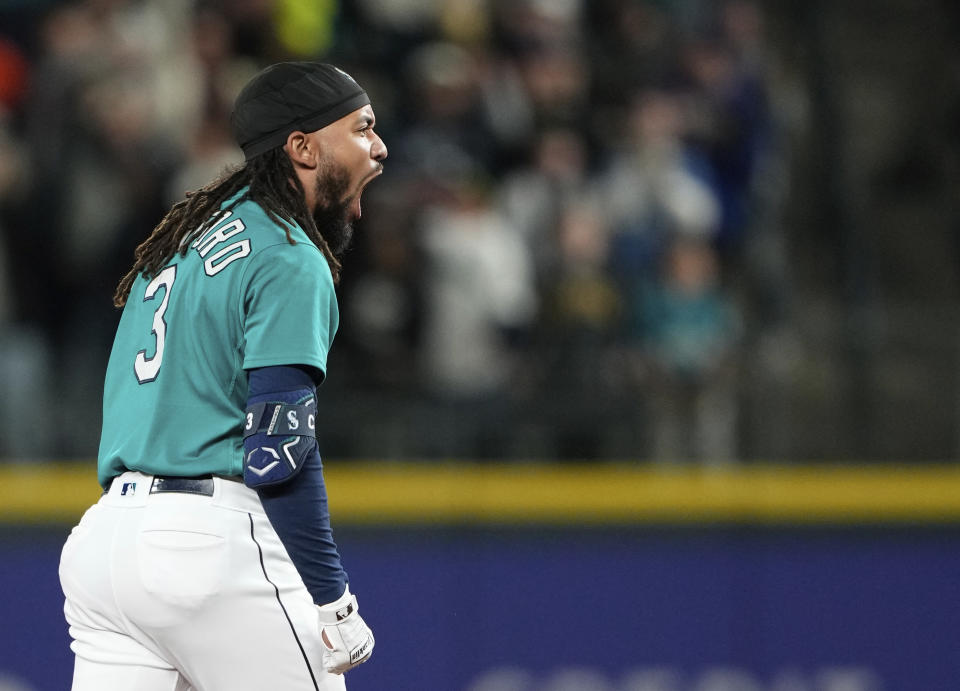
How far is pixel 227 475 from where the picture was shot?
3055 mm

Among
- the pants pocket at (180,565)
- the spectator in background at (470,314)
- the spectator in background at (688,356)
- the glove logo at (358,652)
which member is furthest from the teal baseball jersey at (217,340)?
the spectator in background at (688,356)

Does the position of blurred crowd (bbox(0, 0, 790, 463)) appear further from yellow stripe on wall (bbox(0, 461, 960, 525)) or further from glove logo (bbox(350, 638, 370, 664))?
glove logo (bbox(350, 638, 370, 664))

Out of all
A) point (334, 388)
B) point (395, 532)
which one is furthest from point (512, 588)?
point (334, 388)

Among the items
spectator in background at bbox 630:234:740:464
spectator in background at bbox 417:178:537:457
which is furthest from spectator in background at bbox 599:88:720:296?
spectator in background at bbox 417:178:537:457

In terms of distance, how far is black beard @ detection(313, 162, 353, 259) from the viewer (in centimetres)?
323

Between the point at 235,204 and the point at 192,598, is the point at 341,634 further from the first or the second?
the point at 235,204

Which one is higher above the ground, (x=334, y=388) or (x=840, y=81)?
(x=840, y=81)

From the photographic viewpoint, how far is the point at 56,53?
6.97 metres

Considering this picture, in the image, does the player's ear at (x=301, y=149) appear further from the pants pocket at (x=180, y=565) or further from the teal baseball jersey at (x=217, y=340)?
the pants pocket at (x=180, y=565)

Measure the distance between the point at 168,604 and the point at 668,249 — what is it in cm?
442

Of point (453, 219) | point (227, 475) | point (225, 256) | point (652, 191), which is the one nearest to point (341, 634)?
point (227, 475)

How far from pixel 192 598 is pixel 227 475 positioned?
260mm

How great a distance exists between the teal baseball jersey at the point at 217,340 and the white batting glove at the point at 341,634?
0.35 metres

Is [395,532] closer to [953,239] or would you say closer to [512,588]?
[512,588]
